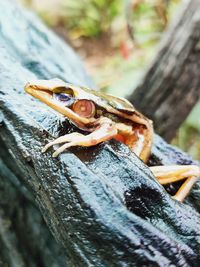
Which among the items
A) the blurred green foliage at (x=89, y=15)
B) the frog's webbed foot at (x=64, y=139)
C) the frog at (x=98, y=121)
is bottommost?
the blurred green foliage at (x=89, y=15)

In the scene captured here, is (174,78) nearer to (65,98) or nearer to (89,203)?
(65,98)

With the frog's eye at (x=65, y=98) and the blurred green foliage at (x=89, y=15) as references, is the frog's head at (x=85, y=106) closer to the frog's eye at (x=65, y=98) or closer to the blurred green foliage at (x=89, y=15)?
the frog's eye at (x=65, y=98)

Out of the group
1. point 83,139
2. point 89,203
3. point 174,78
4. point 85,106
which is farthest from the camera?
point 174,78

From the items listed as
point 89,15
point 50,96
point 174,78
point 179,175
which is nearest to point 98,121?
point 50,96

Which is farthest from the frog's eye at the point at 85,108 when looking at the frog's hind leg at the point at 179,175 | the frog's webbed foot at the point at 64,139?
the frog's hind leg at the point at 179,175

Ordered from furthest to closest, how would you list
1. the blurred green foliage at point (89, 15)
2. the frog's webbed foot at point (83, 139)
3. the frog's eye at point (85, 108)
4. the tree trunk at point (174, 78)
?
1. the blurred green foliage at point (89, 15)
2. the tree trunk at point (174, 78)
3. the frog's eye at point (85, 108)
4. the frog's webbed foot at point (83, 139)

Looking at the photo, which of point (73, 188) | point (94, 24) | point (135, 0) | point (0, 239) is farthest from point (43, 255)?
point (94, 24)
